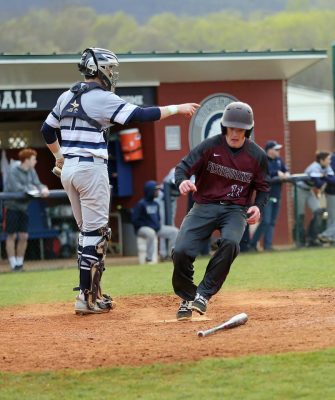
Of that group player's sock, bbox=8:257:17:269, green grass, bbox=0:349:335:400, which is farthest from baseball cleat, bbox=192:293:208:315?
player's sock, bbox=8:257:17:269

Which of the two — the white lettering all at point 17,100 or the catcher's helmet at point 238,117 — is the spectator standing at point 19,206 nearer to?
the white lettering all at point 17,100

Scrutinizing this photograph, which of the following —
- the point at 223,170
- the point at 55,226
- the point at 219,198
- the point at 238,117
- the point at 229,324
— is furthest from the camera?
the point at 55,226

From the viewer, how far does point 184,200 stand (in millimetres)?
19094

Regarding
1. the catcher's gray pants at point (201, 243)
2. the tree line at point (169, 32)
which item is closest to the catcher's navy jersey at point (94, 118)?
the catcher's gray pants at point (201, 243)

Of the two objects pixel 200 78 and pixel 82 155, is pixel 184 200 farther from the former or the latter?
pixel 82 155

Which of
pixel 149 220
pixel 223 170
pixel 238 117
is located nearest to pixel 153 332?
pixel 223 170

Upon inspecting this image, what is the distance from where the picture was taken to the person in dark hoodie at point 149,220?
1628cm

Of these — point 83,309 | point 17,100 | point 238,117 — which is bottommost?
point 83,309

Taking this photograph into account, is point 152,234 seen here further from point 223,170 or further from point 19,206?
point 223,170

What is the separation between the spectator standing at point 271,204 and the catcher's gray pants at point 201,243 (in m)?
8.86

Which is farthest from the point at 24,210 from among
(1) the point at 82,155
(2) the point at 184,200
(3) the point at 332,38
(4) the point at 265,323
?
(3) the point at 332,38

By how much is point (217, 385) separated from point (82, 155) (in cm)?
354

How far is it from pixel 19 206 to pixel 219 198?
7740mm

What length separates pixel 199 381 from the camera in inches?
229
